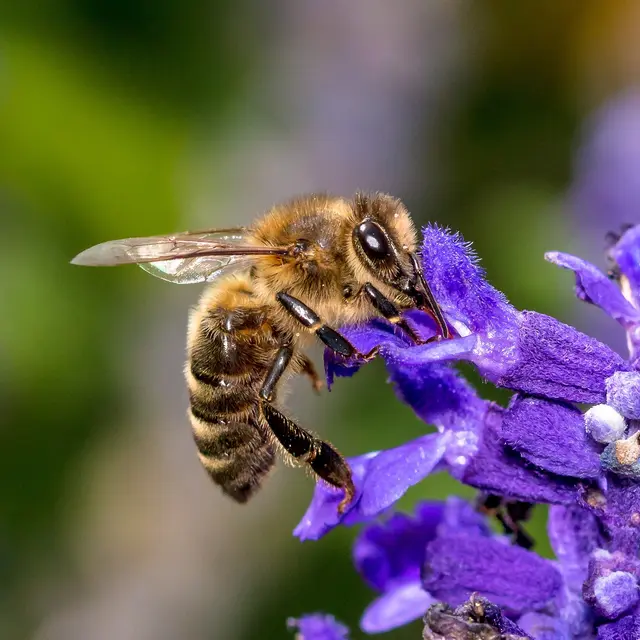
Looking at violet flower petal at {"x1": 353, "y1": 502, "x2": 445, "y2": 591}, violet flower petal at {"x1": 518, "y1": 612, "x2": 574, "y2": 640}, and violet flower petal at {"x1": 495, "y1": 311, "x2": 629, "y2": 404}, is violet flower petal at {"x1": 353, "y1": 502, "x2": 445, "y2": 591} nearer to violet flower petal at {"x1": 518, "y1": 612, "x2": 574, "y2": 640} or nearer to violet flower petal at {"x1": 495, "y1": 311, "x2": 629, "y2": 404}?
violet flower petal at {"x1": 518, "y1": 612, "x2": 574, "y2": 640}

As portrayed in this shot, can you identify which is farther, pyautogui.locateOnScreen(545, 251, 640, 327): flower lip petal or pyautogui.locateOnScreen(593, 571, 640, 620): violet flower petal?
pyautogui.locateOnScreen(545, 251, 640, 327): flower lip petal

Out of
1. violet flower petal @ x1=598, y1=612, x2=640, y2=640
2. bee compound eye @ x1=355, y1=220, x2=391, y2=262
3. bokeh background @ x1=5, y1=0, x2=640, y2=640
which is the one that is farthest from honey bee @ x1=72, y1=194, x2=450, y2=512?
bokeh background @ x1=5, y1=0, x2=640, y2=640

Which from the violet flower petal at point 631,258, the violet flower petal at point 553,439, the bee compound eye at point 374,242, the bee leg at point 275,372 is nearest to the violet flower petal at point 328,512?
the bee leg at point 275,372

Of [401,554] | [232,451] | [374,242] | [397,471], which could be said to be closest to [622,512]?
[397,471]

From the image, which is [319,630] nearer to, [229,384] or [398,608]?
[398,608]

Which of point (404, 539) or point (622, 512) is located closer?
point (622, 512)

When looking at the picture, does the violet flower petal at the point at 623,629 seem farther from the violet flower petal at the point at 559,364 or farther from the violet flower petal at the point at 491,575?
the violet flower petal at the point at 559,364

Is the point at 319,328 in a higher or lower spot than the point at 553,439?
higher

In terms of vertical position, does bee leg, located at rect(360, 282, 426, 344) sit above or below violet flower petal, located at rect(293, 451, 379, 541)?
above

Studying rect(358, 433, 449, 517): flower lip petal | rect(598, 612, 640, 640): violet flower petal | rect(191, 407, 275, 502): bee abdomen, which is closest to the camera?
rect(598, 612, 640, 640): violet flower petal
